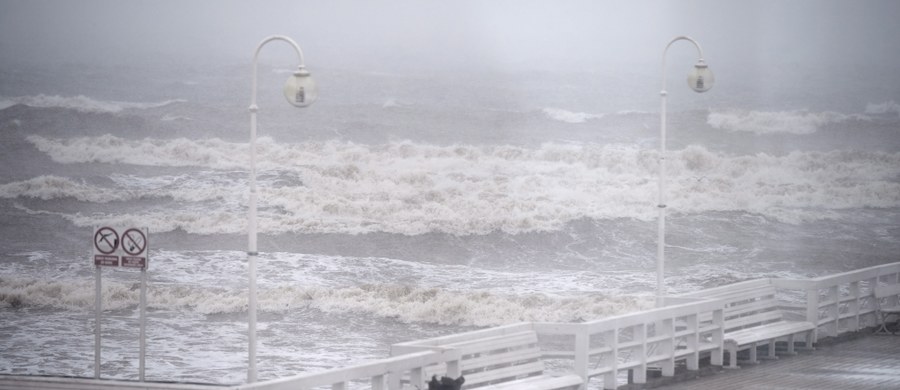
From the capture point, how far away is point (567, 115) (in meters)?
29.3

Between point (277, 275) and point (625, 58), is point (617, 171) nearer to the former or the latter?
point (625, 58)

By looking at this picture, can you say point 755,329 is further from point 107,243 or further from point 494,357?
point 107,243

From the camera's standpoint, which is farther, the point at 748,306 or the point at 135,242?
the point at 748,306

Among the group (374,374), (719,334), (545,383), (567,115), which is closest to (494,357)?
(545,383)

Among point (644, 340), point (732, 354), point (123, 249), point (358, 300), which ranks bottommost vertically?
point (358, 300)

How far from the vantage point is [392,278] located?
2420 centimetres

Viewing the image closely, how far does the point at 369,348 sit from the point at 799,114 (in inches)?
571

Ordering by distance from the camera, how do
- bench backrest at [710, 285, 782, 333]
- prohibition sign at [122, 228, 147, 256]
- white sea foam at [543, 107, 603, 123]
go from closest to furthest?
prohibition sign at [122, 228, 147, 256] → bench backrest at [710, 285, 782, 333] → white sea foam at [543, 107, 603, 123]

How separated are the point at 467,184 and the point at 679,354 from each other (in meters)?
17.1

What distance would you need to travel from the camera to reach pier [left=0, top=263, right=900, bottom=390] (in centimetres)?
865

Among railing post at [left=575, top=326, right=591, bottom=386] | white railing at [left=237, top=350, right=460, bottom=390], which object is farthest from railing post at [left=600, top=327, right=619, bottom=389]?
white railing at [left=237, top=350, right=460, bottom=390]

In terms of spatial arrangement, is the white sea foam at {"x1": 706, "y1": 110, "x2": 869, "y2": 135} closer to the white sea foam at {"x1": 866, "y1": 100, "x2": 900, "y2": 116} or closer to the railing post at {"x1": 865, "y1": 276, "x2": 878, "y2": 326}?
the white sea foam at {"x1": 866, "y1": 100, "x2": 900, "y2": 116}

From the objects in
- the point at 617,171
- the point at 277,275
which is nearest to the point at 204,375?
the point at 277,275

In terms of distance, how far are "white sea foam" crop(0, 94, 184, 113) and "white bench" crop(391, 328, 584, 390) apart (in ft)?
58.4
